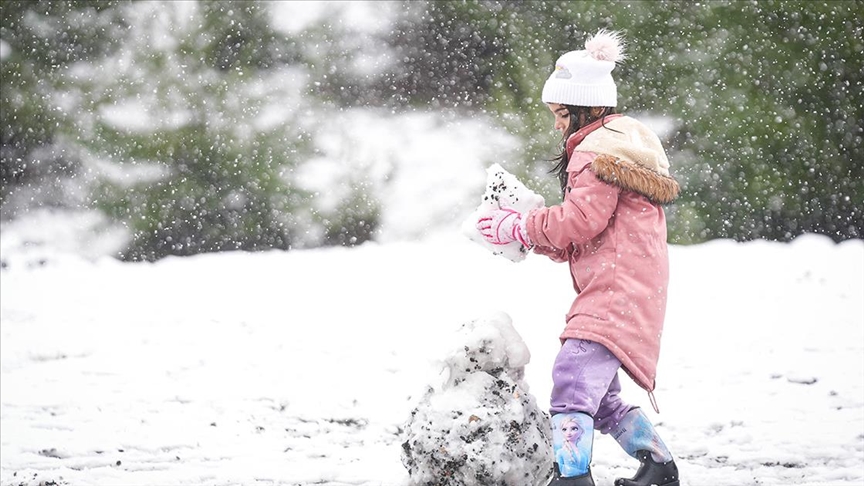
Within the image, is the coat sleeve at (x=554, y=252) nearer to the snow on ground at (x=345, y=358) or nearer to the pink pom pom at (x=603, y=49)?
the snow on ground at (x=345, y=358)

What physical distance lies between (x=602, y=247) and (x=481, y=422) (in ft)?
2.04

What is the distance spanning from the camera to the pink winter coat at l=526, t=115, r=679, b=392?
98.2 inches

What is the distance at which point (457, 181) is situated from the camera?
782cm

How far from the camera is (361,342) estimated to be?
599cm

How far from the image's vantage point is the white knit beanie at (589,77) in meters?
2.65

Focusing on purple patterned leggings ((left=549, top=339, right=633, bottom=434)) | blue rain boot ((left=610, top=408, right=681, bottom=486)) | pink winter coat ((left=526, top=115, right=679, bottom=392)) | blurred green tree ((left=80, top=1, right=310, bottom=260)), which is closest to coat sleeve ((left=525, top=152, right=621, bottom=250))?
pink winter coat ((left=526, top=115, right=679, bottom=392))

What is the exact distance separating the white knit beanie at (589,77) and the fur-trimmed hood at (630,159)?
0.10 meters

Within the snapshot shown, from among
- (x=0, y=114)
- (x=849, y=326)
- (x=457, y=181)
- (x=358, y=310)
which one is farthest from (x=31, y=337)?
(x=849, y=326)

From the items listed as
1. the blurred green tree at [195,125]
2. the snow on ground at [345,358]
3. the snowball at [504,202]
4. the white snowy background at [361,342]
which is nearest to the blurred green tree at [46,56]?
the blurred green tree at [195,125]

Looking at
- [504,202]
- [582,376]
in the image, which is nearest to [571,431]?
[582,376]

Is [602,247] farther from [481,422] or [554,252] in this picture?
[481,422]

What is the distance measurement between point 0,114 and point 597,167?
23.6 feet

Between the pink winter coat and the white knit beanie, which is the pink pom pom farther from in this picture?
the pink winter coat

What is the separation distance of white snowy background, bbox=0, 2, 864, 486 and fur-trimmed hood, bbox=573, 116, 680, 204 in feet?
2.12
